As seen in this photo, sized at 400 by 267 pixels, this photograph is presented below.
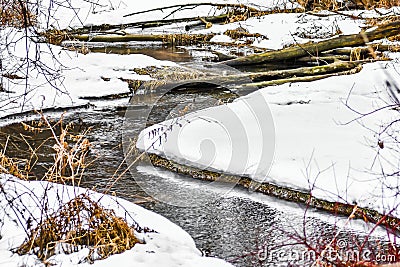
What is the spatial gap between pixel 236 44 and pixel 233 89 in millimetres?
4789

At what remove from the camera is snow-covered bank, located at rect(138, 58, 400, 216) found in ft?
19.0

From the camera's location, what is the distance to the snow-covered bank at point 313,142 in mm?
5793

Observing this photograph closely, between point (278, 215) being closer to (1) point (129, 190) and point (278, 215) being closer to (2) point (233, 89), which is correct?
(1) point (129, 190)

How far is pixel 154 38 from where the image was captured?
14.5m

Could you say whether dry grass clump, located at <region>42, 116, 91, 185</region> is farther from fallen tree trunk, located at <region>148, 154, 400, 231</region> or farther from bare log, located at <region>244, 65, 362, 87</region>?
bare log, located at <region>244, 65, 362, 87</region>

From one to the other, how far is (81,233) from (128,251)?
0.37 m

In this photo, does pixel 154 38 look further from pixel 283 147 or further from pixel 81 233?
pixel 81 233

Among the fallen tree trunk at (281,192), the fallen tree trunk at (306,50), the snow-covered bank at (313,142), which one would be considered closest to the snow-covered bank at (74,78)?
the fallen tree trunk at (306,50)

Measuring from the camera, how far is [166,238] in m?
4.58

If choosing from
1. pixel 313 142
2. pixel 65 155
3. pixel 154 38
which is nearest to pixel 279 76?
pixel 313 142

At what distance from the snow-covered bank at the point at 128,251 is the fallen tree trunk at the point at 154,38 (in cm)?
890

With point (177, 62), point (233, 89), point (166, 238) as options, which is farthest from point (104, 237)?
point (177, 62)

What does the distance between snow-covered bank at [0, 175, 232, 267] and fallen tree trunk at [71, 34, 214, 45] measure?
8.90m

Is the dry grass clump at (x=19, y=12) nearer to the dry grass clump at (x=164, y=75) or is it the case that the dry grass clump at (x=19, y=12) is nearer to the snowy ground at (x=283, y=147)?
the snowy ground at (x=283, y=147)
